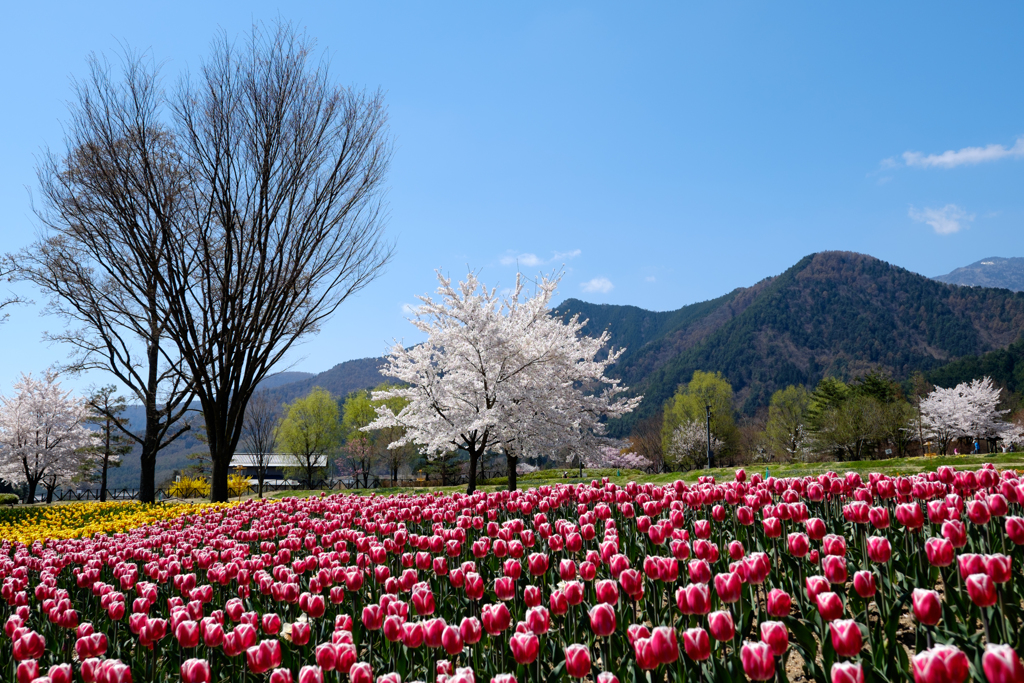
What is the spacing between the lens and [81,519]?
1451 centimetres

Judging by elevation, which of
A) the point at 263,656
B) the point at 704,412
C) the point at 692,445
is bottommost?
the point at 692,445

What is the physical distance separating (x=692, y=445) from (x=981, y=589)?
63224 mm

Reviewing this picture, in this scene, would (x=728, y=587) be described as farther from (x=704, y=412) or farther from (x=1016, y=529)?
(x=704, y=412)

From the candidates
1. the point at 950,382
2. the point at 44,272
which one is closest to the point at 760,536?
the point at 44,272

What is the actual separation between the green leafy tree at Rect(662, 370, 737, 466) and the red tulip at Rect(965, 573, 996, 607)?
6492 cm

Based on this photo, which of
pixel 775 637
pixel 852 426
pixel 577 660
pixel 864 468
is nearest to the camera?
pixel 775 637

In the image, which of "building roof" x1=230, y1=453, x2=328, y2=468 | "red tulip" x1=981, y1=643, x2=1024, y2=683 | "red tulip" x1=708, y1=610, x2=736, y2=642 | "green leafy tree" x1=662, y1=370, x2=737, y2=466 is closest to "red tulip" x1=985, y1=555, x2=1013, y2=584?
"red tulip" x1=981, y1=643, x2=1024, y2=683

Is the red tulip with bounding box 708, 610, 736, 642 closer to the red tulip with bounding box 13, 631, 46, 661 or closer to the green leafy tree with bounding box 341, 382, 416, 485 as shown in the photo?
the red tulip with bounding box 13, 631, 46, 661

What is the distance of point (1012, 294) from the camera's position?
606 ft

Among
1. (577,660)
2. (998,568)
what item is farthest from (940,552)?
(577,660)

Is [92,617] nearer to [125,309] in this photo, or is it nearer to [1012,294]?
[125,309]

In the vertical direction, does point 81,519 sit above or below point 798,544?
below

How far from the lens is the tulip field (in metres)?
2.46

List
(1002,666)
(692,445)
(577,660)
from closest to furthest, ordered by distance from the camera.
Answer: (1002,666)
(577,660)
(692,445)
